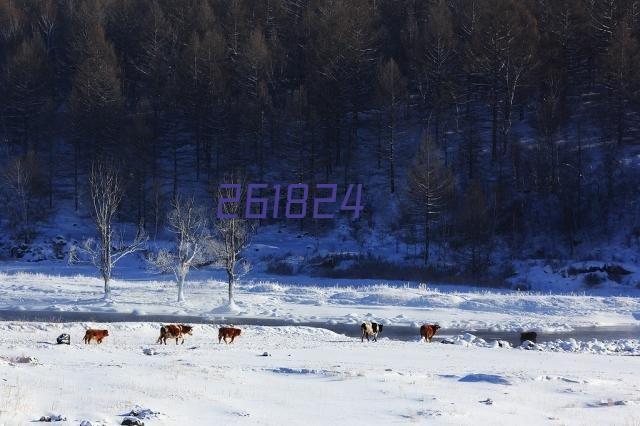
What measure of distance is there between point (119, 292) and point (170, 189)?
2246 centimetres

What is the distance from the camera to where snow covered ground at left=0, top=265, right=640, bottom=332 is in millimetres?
33406

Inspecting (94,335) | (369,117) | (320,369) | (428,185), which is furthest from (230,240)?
(369,117)

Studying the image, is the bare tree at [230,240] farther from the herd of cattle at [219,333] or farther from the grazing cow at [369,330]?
the grazing cow at [369,330]

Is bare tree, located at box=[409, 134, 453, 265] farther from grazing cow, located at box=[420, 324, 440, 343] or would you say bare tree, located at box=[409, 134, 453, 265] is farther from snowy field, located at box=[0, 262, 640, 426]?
grazing cow, located at box=[420, 324, 440, 343]

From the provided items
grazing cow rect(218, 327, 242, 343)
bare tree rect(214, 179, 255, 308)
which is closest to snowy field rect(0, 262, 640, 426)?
grazing cow rect(218, 327, 242, 343)

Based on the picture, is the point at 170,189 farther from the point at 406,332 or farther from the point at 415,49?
the point at 406,332

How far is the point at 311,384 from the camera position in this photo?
1435cm

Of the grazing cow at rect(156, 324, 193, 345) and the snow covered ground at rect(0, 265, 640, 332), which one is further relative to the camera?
the snow covered ground at rect(0, 265, 640, 332)

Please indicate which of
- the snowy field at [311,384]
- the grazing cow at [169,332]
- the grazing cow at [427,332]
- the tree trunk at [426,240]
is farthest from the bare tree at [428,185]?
the grazing cow at [169,332]

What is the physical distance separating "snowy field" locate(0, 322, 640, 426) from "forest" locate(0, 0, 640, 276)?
29.2m

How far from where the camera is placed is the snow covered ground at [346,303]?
33.4 metres

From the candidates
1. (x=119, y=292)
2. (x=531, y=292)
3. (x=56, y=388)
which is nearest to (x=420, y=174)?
(x=531, y=292)

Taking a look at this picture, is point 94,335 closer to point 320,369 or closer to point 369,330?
point 320,369

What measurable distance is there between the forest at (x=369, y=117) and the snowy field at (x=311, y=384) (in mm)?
29151
